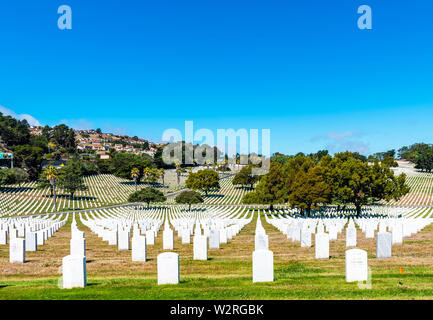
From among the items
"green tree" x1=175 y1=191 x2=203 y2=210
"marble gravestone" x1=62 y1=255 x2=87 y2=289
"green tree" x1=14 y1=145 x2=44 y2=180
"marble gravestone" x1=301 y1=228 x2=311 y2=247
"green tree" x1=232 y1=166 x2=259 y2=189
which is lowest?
"green tree" x1=175 y1=191 x2=203 y2=210

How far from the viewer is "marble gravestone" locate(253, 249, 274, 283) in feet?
31.9

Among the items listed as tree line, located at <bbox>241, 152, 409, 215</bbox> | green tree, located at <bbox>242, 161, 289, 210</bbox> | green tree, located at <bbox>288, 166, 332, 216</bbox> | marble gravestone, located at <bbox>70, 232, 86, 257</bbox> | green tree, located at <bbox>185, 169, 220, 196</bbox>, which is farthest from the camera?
green tree, located at <bbox>185, 169, 220, 196</bbox>

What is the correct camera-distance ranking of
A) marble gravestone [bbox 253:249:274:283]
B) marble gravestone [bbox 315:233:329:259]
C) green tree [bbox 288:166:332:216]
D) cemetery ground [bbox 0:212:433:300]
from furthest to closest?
green tree [bbox 288:166:332:216]
marble gravestone [bbox 315:233:329:259]
marble gravestone [bbox 253:249:274:283]
cemetery ground [bbox 0:212:433:300]

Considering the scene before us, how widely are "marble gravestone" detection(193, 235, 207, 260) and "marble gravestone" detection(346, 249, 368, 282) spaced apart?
637 centimetres

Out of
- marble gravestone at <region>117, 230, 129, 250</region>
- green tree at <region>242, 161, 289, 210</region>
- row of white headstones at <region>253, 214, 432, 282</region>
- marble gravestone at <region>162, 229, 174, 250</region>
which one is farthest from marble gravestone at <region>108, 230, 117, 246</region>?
green tree at <region>242, 161, 289, 210</region>

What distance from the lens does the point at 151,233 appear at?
68.8 ft

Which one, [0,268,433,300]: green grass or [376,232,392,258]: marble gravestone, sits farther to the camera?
[376,232,392,258]: marble gravestone

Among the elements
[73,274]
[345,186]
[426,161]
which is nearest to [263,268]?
[73,274]

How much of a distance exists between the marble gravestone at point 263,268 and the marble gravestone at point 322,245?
4.35 meters

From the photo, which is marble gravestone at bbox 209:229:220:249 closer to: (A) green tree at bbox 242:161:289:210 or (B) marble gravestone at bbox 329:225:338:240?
(B) marble gravestone at bbox 329:225:338:240

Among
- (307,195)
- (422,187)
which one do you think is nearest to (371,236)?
(307,195)

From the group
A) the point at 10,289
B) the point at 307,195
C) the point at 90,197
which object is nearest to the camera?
the point at 10,289
